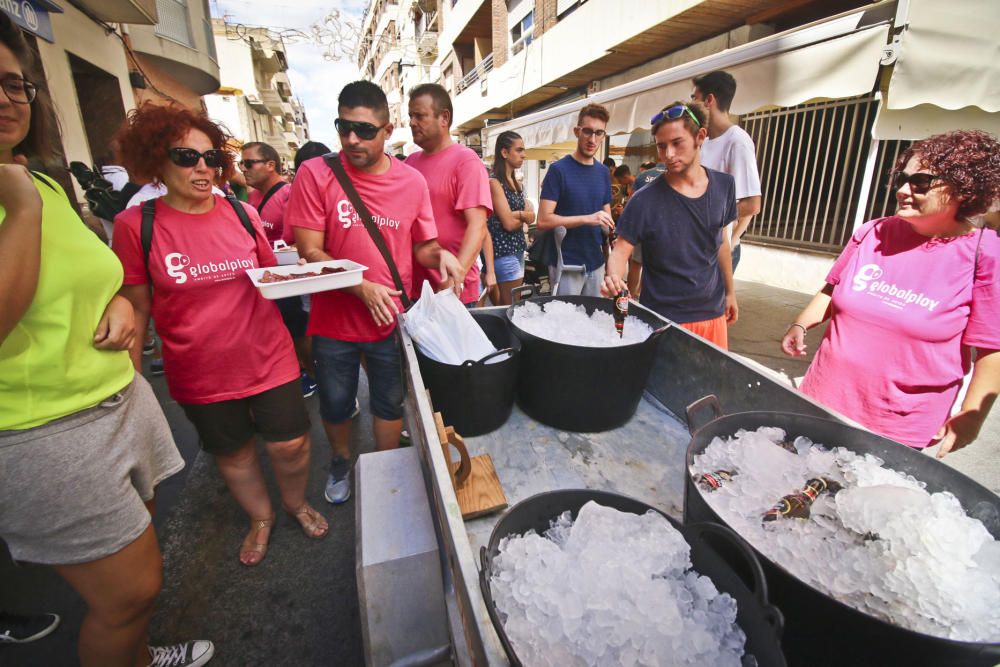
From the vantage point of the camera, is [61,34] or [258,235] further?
[61,34]

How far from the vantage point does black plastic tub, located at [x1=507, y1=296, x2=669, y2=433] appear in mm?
1551

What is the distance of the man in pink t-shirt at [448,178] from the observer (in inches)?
108

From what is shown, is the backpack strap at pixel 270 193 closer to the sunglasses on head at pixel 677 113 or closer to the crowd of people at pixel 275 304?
the crowd of people at pixel 275 304

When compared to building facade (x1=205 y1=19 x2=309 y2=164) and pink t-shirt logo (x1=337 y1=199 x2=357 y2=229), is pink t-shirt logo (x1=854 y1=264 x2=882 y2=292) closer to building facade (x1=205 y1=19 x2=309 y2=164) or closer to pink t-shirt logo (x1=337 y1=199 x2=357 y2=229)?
pink t-shirt logo (x1=337 y1=199 x2=357 y2=229)

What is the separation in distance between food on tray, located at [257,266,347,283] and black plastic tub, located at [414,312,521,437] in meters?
0.60

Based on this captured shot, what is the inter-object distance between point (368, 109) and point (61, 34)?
643cm

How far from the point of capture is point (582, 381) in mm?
1576

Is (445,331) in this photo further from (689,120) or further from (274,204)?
(274,204)

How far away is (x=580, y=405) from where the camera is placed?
162 centimetres

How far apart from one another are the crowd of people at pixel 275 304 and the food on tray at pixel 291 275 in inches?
5.3

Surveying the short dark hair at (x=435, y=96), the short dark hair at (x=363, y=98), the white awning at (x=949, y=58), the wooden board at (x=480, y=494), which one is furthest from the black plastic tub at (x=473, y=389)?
the white awning at (x=949, y=58)

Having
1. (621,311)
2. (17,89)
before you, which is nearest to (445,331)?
(621,311)

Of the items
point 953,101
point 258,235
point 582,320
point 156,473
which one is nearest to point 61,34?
point 258,235

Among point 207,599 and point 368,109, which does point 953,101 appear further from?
point 207,599
